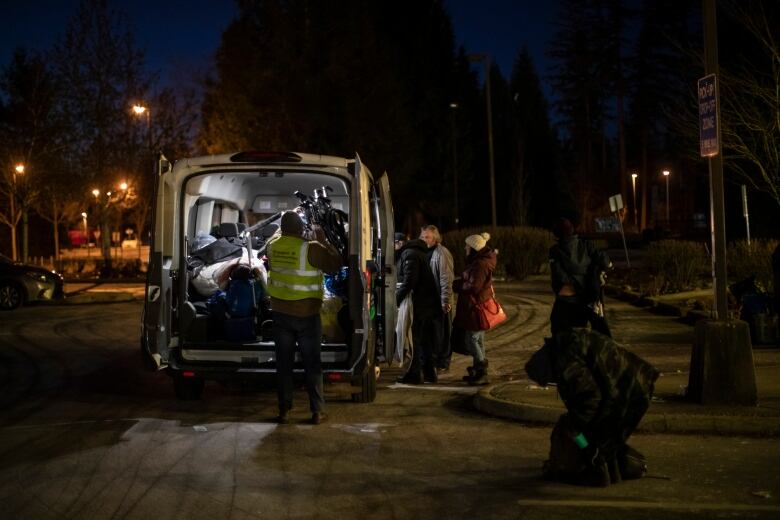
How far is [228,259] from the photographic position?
10750 mm

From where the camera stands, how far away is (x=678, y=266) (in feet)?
73.9

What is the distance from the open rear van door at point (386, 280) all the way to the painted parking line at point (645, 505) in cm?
376

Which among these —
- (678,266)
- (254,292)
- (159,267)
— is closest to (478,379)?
(254,292)

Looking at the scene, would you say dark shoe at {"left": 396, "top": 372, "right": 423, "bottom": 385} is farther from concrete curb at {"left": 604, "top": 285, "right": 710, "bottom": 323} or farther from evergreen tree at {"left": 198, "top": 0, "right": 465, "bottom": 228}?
evergreen tree at {"left": 198, "top": 0, "right": 465, "bottom": 228}

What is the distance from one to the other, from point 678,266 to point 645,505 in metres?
17.2

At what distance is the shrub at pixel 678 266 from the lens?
22.5 metres

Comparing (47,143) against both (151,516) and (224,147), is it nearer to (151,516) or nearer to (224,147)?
(224,147)

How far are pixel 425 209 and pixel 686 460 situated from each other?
47106 mm

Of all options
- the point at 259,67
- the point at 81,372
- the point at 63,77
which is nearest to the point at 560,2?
the point at 259,67

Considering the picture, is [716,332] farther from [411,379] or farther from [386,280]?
[411,379]

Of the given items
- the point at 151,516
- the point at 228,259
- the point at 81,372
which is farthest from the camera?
the point at 81,372

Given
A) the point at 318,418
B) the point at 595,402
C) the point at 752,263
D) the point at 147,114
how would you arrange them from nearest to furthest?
the point at 595,402 < the point at 318,418 < the point at 752,263 < the point at 147,114

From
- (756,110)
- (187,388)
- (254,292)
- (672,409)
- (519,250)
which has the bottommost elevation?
(672,409)

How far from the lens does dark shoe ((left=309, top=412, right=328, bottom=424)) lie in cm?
888
